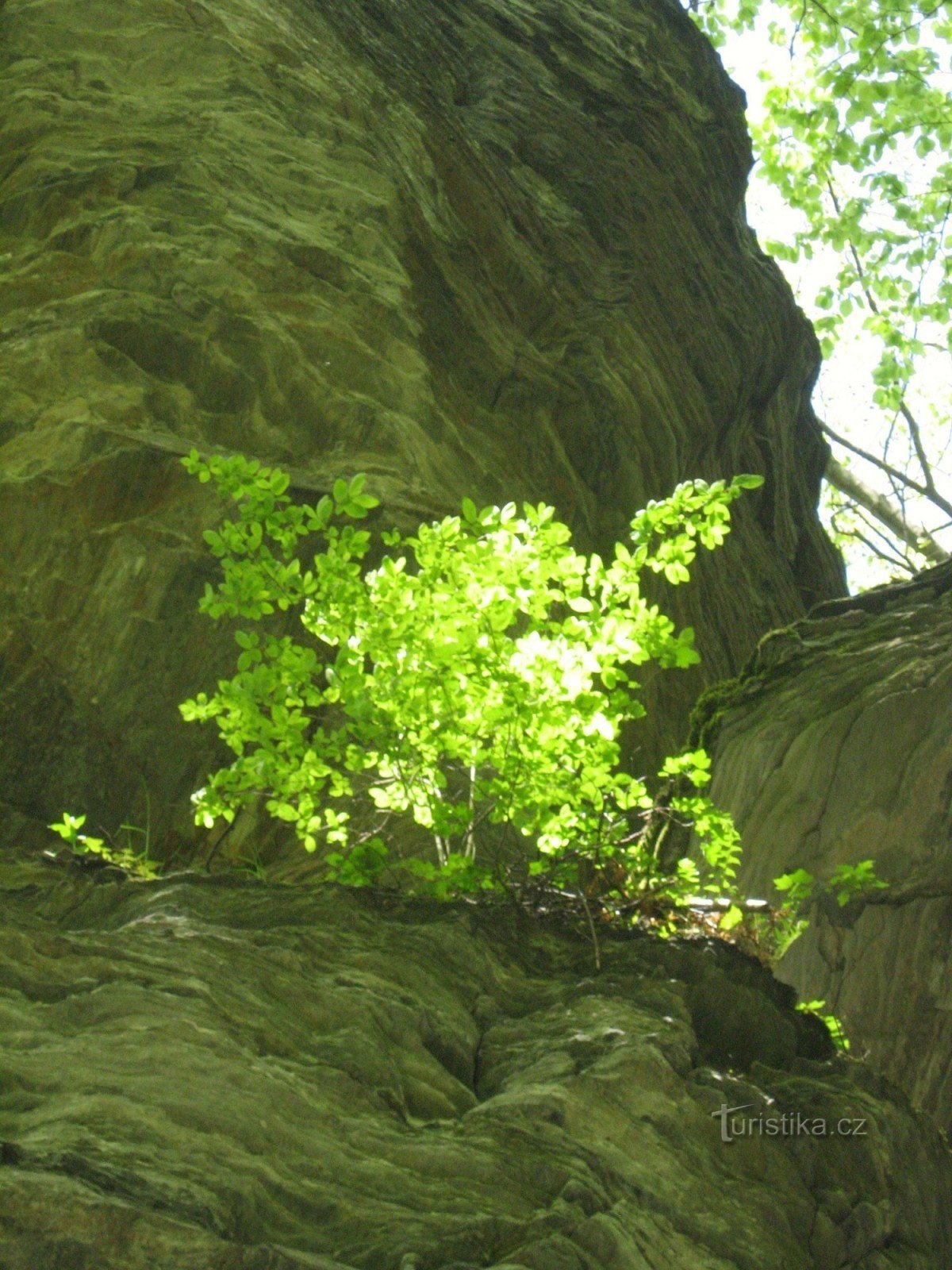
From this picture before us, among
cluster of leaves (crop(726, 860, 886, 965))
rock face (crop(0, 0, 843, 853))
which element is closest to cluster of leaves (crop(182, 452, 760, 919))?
cluster of leaves (crop(726, 860, 886, 965))

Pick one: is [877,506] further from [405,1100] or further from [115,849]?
[405,1100]

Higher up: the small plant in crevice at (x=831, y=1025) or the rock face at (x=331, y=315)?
the rock face at (x=331, y=315)

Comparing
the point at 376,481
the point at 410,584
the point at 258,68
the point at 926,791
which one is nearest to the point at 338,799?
the point at 376,481

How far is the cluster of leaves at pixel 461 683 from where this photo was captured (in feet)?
15.9

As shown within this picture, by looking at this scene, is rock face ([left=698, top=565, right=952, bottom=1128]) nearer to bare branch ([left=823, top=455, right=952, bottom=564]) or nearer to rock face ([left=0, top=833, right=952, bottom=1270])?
rock face ([left=0, top=833, right=952, bottom=1270])

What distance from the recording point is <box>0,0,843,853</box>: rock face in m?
7.14

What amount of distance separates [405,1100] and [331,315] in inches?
229

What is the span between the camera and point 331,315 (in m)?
8.45

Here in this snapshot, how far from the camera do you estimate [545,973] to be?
4.71 meters

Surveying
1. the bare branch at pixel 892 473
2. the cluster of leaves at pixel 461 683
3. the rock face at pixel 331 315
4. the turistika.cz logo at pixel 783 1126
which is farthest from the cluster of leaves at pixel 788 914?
the bare branch at pixel 892 473

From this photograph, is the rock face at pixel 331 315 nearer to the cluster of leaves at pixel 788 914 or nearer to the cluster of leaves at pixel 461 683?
the cluster of leaves at pixel 461 683

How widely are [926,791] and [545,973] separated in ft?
→ 8.41

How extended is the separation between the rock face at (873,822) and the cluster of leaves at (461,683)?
132 centimetres

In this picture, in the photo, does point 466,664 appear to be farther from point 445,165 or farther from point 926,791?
point 445,165
